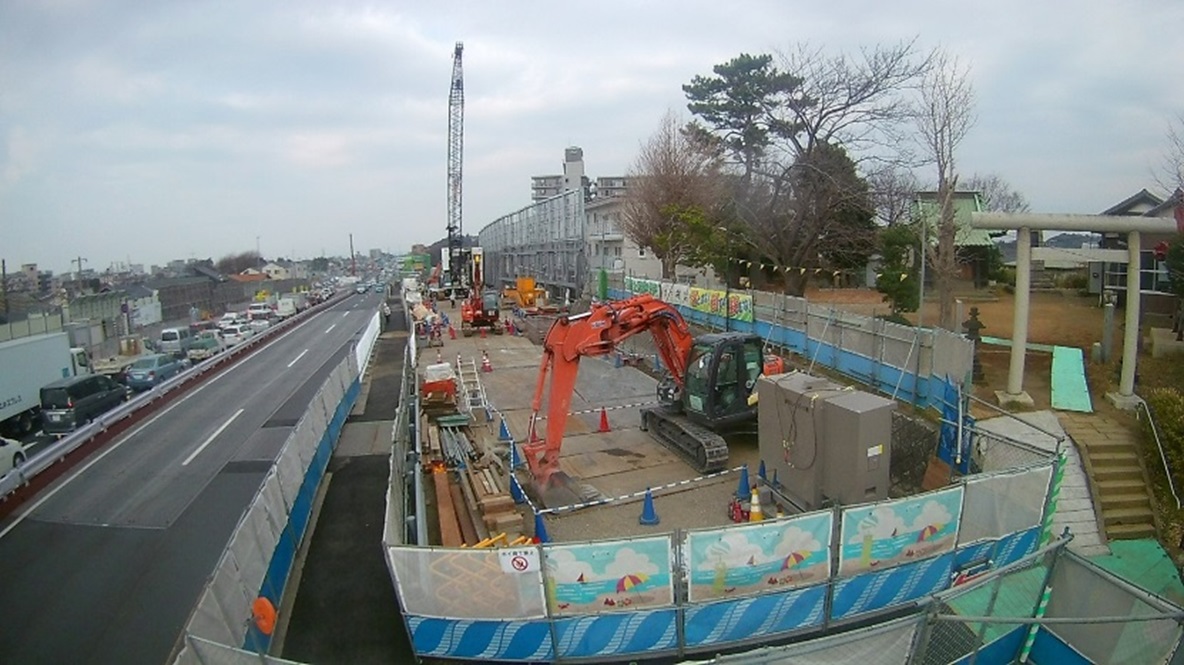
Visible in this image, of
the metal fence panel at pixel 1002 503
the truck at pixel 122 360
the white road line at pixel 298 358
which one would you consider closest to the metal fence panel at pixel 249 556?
the metal fence panel at pixel 1002 503

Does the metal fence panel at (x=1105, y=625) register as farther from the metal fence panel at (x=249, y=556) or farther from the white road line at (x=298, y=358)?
the white road line at (x=298, y=358)

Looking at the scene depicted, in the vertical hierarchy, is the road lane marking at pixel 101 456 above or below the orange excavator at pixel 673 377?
below

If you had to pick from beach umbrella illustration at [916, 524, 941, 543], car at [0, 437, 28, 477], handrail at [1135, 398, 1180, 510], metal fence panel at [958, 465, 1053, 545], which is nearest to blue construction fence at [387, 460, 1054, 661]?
beach umbrella illustration at [916, 524, 941, 543]

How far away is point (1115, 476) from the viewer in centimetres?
1088

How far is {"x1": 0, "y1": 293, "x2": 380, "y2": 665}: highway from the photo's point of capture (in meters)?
8.27

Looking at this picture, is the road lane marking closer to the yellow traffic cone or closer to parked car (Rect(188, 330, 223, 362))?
parked car (Rect(188, 330, 223, 362))

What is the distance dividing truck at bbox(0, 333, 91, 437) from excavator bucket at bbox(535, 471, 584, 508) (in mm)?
18539

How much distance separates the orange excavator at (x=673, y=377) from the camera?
11.9m

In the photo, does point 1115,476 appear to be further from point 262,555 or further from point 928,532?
point 262,555

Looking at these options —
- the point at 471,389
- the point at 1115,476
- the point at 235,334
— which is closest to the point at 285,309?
the point at 235,334

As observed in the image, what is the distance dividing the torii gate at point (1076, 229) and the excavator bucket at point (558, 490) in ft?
30.0

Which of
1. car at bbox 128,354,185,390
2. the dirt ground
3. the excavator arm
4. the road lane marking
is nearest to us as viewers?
the excavator arm

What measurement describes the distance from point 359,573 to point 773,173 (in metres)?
25.4

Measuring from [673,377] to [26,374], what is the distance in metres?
21.2
